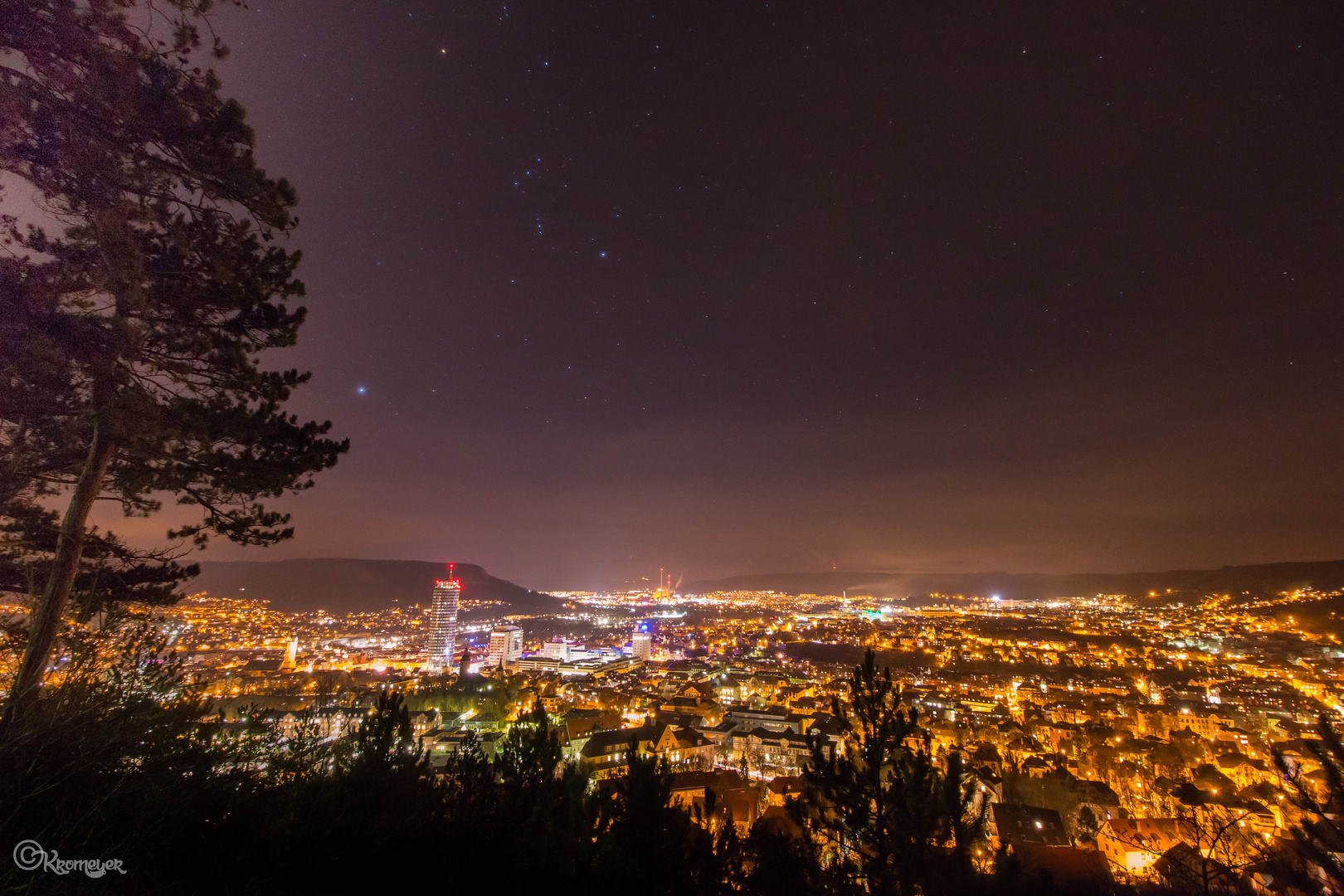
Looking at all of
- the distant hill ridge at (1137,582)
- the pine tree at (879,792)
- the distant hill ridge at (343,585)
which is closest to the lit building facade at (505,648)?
the distant hill ridge at (343,585)

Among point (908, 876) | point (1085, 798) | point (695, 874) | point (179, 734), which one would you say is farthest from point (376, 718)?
point (1085, 798)

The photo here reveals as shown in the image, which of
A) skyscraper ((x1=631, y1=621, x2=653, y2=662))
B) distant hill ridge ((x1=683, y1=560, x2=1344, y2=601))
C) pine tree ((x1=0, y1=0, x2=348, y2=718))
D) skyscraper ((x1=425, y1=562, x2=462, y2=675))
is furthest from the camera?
distant hill ridge ((x1=683, y1=560, x2=1344, y2=601))

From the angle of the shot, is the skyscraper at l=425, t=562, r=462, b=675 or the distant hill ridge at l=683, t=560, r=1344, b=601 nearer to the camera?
the skyscraper at l=425, t=562, r=462, b=675

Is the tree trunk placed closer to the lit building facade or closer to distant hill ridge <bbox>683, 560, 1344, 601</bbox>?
the lit building facade

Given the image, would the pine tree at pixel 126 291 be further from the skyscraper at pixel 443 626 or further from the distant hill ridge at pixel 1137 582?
the distant hill ridge at pixel 1137 582

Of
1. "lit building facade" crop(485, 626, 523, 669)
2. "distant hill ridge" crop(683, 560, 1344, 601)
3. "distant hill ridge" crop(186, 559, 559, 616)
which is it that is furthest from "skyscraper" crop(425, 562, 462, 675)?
"distant hill ridge" crop(683, 560, 1344, 601)

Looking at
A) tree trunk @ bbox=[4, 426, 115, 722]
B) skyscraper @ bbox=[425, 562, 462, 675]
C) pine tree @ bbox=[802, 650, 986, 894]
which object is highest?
tree trunk @ bbox=[4, 426, 115, 722]

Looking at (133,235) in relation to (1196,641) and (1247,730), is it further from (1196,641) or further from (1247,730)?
(1196,641)

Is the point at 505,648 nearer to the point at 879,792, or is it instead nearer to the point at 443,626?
the point at 443,626
